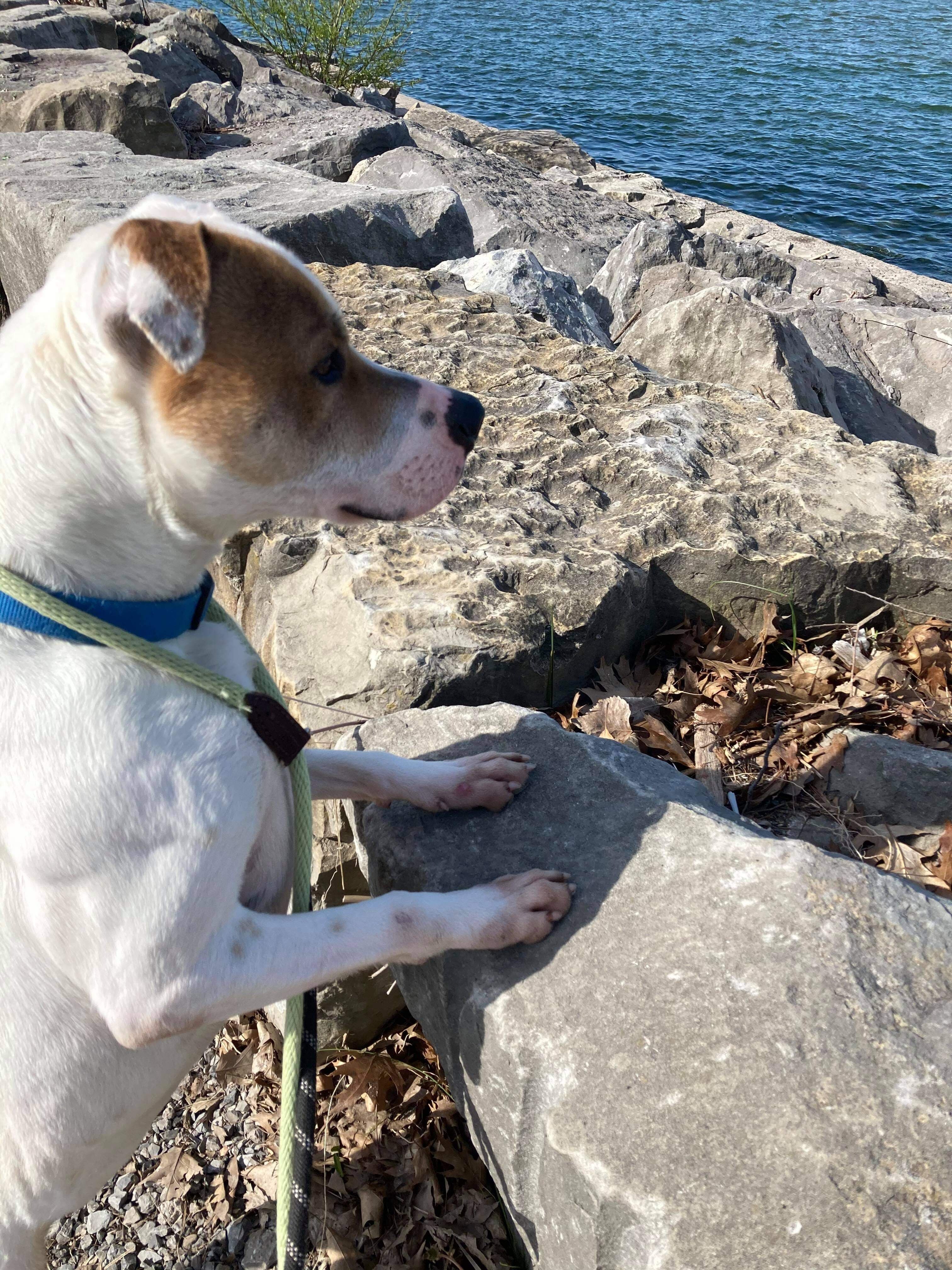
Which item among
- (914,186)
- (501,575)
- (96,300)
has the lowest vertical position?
(914,186)

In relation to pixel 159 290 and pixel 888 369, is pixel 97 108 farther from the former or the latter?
pixel 159 290

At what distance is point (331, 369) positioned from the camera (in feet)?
7.63

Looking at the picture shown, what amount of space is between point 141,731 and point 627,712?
6.34ft

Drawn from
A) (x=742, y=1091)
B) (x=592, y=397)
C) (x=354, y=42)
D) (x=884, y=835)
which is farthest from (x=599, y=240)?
(x=354, y=42)

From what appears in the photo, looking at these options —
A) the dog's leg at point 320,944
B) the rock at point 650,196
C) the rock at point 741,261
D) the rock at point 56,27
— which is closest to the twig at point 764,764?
the dog's leg at point 320,944

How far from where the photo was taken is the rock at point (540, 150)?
17406 millimetres

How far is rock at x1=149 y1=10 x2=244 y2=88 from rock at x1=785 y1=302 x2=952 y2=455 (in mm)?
11431

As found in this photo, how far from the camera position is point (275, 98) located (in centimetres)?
1354

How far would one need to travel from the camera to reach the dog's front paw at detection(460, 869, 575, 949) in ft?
7.33

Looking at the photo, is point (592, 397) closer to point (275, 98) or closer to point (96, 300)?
point (96, 300)

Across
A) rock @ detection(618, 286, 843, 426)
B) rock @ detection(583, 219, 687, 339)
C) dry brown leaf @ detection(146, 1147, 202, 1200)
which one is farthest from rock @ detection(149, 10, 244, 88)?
dry brown leaf @ detection(146, 1147, 202, 1200)

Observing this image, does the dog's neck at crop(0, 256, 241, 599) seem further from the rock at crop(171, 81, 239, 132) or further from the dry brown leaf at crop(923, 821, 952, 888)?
the rock at crop(171, 81, 239, 132)

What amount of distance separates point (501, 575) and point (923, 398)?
18.1ft

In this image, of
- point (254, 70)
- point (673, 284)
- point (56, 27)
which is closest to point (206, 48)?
point (254, 70)
